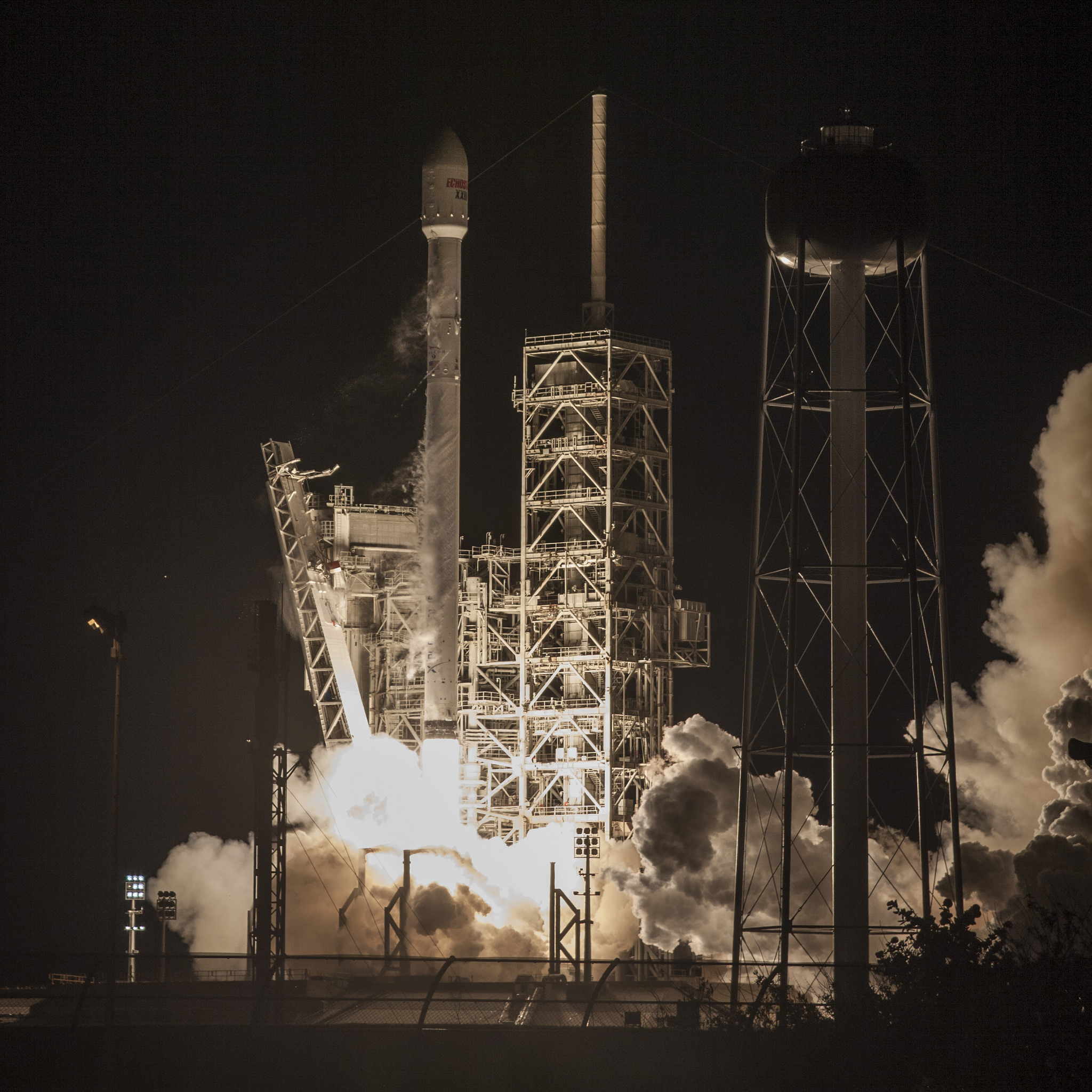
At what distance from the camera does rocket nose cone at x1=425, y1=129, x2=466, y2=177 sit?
65.4m

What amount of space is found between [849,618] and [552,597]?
27614mm

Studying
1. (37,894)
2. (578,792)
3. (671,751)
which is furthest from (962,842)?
(37,894)

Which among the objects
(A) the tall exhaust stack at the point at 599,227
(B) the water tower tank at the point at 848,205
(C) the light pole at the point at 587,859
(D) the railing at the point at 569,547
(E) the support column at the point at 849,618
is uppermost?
(A) the tall exhaust stack at the point at 599,227

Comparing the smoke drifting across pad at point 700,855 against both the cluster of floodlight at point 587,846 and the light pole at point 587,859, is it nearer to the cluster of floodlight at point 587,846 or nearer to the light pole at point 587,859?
the light pole at point 587,859

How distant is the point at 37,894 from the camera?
83625 millimetres

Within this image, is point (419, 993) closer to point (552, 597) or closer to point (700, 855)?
point (700, 855)

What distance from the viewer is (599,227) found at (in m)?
68.4

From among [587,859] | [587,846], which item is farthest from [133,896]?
[587,859]

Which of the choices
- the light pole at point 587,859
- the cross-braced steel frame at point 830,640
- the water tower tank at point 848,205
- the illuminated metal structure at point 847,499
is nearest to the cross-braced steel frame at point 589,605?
the cross-braced steel frame at point 830,640

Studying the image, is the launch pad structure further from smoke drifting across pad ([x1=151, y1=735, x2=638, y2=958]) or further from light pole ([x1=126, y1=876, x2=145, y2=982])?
light pole ([x1=126, y1=876, x2=145, y2=982])

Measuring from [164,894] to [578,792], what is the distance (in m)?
14.7

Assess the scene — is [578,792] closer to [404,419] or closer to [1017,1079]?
[404,419]

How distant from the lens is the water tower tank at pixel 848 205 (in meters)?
39.9

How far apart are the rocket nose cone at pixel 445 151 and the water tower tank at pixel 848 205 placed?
26254mm
